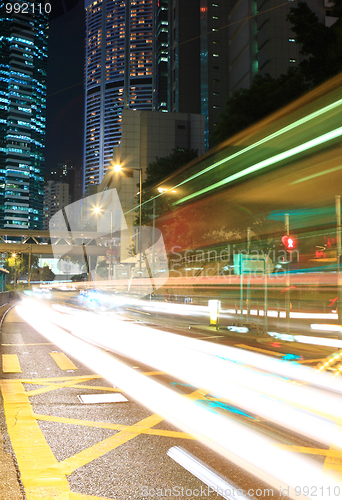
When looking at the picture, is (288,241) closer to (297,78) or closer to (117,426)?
(117,426)

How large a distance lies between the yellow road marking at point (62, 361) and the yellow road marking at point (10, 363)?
0.87 meters

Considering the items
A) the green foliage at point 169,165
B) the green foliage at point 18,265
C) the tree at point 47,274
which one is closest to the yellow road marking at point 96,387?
the green foliage at point 169,165

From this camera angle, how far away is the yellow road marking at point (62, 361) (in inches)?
380

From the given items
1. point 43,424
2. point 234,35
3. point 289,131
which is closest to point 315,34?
point 289,131

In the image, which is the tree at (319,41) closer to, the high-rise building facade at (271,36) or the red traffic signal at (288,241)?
the red traffic signal at (288,241)

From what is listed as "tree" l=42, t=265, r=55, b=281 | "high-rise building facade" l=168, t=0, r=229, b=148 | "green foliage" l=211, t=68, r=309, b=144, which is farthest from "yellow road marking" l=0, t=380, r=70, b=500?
"tree" l=42, t=265, r=55, b=281

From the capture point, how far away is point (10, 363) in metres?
9.91

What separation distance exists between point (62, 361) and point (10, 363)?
3.78 feet

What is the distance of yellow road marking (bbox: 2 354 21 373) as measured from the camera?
9.06 meters

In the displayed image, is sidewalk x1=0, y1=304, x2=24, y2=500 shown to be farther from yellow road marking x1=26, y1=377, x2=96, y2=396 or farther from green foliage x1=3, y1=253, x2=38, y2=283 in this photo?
green foliage x1=3, y1=253, x2=38, y2=283

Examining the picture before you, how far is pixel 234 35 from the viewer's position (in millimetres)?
87938

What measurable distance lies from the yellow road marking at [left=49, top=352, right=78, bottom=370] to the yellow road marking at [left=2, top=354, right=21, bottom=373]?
870 millimetres

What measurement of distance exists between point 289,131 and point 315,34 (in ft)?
13.5

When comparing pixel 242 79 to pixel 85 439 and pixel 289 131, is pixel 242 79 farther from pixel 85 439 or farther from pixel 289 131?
pixel 85 439
